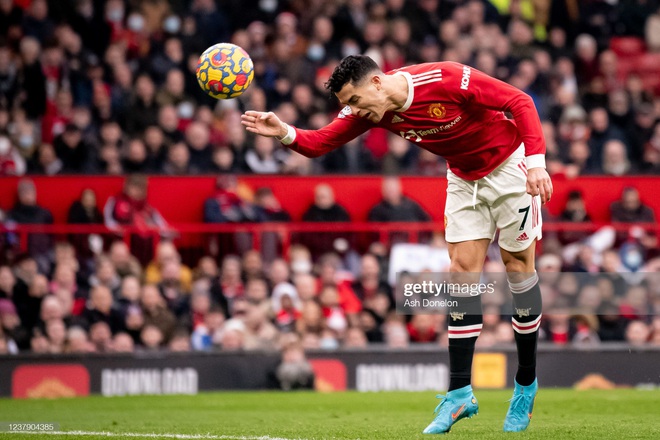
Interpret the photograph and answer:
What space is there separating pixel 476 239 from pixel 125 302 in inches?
246

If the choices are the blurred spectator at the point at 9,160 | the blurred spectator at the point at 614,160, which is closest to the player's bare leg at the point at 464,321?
the blurred spectator at the point at 9,160

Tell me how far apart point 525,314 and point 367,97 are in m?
1.71

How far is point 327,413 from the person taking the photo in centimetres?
916

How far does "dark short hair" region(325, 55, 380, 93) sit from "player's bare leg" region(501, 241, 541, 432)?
1.48 meters

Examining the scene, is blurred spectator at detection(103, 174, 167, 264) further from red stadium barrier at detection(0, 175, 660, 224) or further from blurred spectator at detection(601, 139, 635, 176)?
blurred spectator at detection(601, 139, 635, 176)

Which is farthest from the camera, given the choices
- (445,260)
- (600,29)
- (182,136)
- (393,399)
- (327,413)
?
(600,29)

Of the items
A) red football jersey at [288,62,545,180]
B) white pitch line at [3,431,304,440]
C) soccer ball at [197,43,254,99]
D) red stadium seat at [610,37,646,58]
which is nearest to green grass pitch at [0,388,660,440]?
white pitch line at [3,431,304,440]

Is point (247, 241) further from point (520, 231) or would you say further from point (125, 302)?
point (520, 231)

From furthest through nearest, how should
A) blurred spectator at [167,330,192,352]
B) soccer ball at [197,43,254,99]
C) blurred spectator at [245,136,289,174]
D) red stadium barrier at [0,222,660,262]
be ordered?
blurred spectator at [245,136,289,174] < red stadium barrier at [0,222,660,262] < blurred spectator at [167,330,192,352] < soccer ball at [197,43,254,99]

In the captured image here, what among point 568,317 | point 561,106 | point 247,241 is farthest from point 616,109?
point 247,241

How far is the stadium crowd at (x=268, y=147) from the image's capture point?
1277cm

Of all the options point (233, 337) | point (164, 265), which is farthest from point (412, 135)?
point (164, 265)

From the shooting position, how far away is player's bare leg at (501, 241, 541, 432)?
24.3 feet

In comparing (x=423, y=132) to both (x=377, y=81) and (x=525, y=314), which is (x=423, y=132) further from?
(x=525, y=314)
